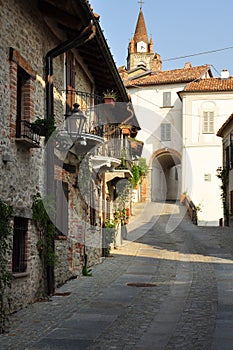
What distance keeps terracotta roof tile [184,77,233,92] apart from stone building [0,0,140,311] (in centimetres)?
2755

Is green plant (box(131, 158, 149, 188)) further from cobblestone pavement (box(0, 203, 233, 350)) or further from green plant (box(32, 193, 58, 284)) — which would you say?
green plant (box(32, 193, 58, 284))

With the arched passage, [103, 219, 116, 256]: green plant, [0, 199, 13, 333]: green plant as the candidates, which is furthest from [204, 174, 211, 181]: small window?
[0, 199, 13, 333]: green plant

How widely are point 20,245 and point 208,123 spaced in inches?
1342

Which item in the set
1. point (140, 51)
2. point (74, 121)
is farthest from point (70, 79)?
point (140, 51)

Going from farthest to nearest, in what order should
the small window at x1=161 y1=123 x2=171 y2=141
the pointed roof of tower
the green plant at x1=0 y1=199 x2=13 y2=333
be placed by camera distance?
the pointed roof of tower, the small window at x1=161 y1=123 x2=171 y2=141, the green plant at x1=0 y1=199 x2=13 y2=333

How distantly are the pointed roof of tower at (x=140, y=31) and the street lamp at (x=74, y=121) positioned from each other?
61.3 m

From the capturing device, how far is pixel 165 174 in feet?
164

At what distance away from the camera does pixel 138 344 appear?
7.29 meters

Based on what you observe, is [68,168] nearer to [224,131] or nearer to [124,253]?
[124,253]

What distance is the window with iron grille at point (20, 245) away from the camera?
9845mm

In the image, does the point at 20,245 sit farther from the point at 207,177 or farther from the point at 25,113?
the point at 207,177

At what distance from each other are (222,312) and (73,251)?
5.35m

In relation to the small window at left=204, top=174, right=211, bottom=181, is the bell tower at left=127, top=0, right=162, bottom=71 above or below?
above

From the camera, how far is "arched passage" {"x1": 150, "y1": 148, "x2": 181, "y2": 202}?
4603 centimetres
